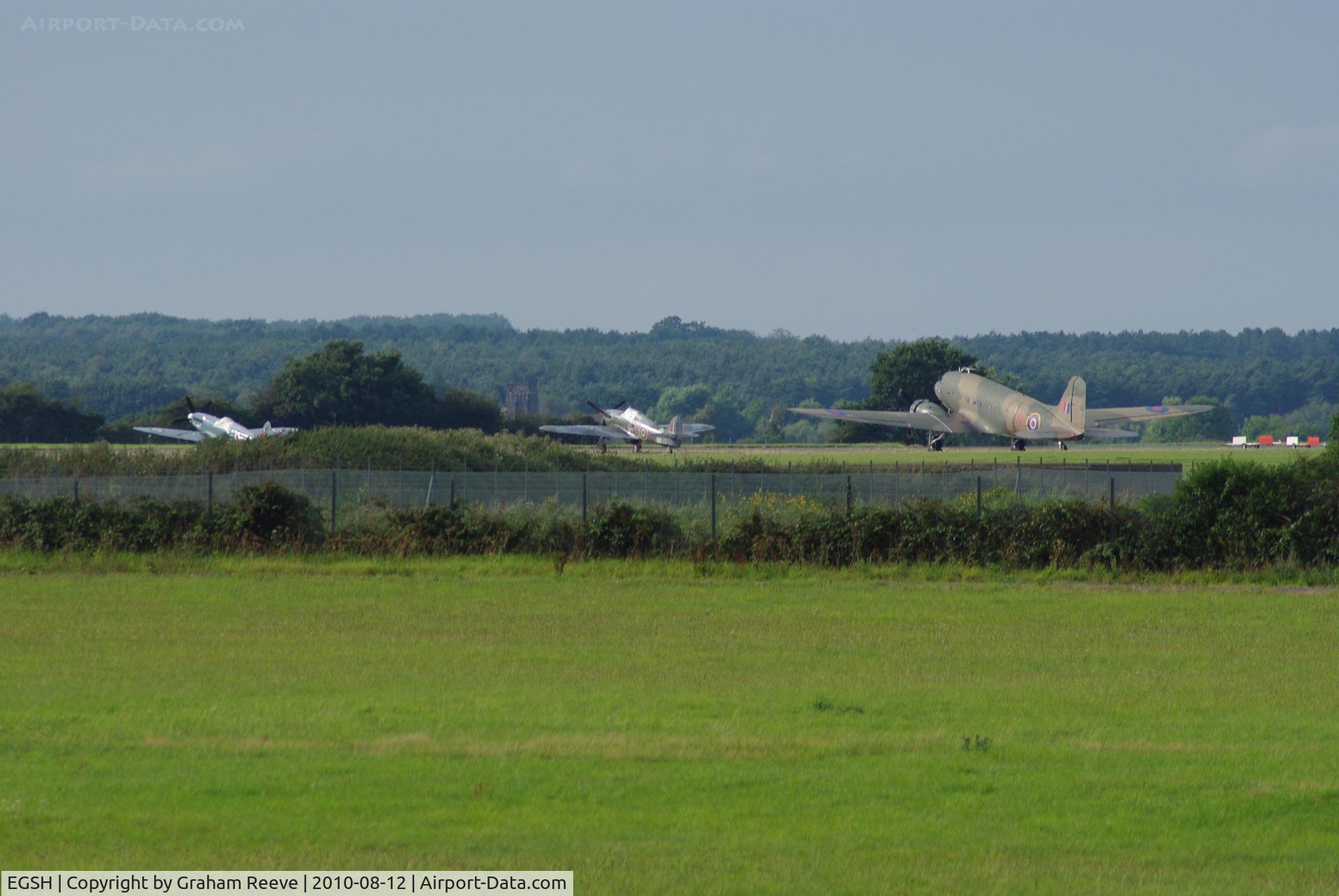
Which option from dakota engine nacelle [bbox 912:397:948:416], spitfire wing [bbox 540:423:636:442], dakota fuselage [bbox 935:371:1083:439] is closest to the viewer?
dakota fuselage [bbox 935:371:1083:439]

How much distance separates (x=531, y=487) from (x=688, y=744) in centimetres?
2578

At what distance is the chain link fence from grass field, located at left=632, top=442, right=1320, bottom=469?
83.7ft

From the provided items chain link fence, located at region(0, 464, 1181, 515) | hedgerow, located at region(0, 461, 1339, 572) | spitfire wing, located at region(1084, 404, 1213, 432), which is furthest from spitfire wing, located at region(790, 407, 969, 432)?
hedgerow, located at region(0, 461, 1339, 572)

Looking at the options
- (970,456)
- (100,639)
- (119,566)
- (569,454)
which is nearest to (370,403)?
(970,456)

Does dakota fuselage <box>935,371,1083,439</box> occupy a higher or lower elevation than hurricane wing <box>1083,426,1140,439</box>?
higher

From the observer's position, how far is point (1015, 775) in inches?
405

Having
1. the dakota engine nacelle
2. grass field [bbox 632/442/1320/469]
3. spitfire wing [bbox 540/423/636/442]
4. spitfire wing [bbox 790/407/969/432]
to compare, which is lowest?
grass field [bbox 632/442/1320/469]

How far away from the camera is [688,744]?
37.2 ft

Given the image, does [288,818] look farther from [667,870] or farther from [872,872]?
[872,872]

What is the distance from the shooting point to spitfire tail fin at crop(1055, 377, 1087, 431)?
247ft

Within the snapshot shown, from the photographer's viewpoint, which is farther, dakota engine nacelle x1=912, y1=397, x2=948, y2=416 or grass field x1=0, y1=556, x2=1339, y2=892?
dakota engine nacelle x1=912, y1=397, x2=948, y2=416

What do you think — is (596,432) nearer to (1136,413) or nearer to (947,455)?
(947,455)

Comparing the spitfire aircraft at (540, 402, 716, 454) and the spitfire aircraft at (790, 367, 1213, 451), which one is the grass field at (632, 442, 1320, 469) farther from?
the spitfire aircraft at (790, 367, 1213, 451)

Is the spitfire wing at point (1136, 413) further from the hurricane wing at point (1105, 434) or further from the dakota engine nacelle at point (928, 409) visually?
the dakota engine nacelle at point (928, 409)
